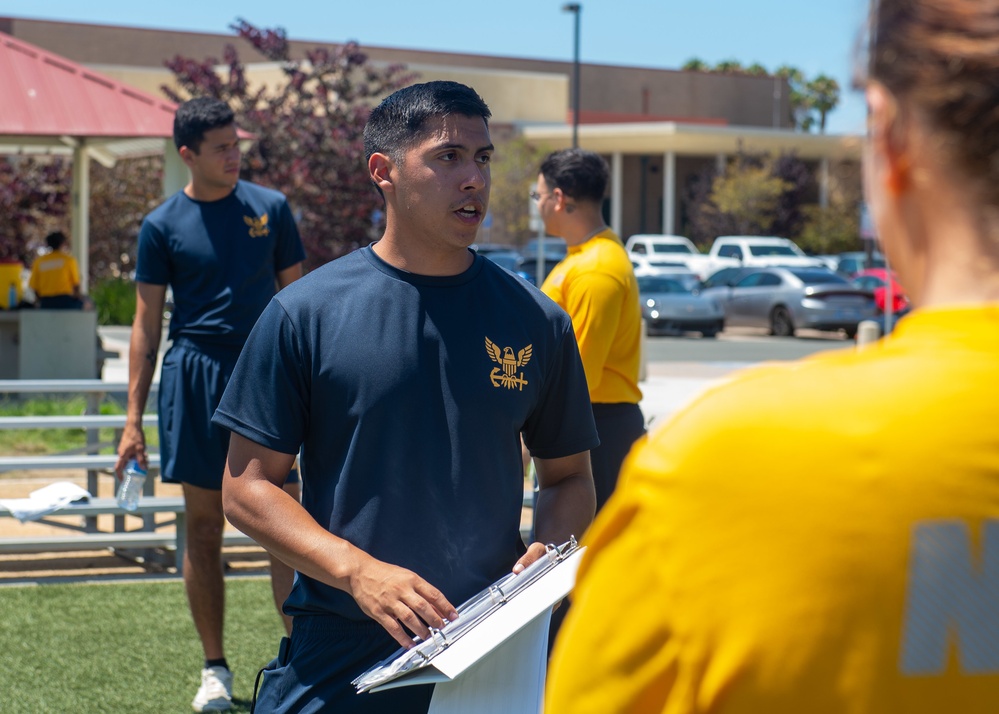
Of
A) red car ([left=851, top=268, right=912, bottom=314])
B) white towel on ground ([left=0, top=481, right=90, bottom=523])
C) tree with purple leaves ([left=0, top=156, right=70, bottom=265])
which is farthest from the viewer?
red car ([left=851, top=268, right=912, bottom=314])

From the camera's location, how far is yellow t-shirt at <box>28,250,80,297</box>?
52.9 ft

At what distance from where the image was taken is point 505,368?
279 centimetres

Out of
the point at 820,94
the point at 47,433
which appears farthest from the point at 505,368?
the point at 820,94

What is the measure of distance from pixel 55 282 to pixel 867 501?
53.2 ft

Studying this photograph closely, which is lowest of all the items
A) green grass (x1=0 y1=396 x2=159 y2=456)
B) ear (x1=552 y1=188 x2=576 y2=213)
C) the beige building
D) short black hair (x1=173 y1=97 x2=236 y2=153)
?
green grass (x1=0 y1=396 x2=159 y2=456)

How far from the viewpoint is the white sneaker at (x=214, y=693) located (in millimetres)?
4992

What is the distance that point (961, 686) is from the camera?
1.14m

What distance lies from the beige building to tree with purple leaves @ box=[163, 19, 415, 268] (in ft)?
63.4

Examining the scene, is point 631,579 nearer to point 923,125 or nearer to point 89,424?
point 923,125

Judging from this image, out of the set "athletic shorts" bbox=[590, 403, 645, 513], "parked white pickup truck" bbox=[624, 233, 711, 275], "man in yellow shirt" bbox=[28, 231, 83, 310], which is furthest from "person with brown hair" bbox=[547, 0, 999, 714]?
"parked white pickup truck" bbox=[624, 233, 711, 275]

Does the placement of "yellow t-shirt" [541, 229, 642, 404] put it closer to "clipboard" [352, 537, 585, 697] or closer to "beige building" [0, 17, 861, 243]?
"clipboard" [352, 537, 585, 697]

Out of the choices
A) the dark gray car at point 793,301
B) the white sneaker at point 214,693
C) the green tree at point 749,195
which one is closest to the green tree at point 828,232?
the green tree at point 749,195

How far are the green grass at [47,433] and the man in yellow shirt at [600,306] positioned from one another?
5.91 metres

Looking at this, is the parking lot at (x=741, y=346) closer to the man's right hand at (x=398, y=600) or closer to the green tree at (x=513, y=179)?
the green tree at (x=513, y=179)
